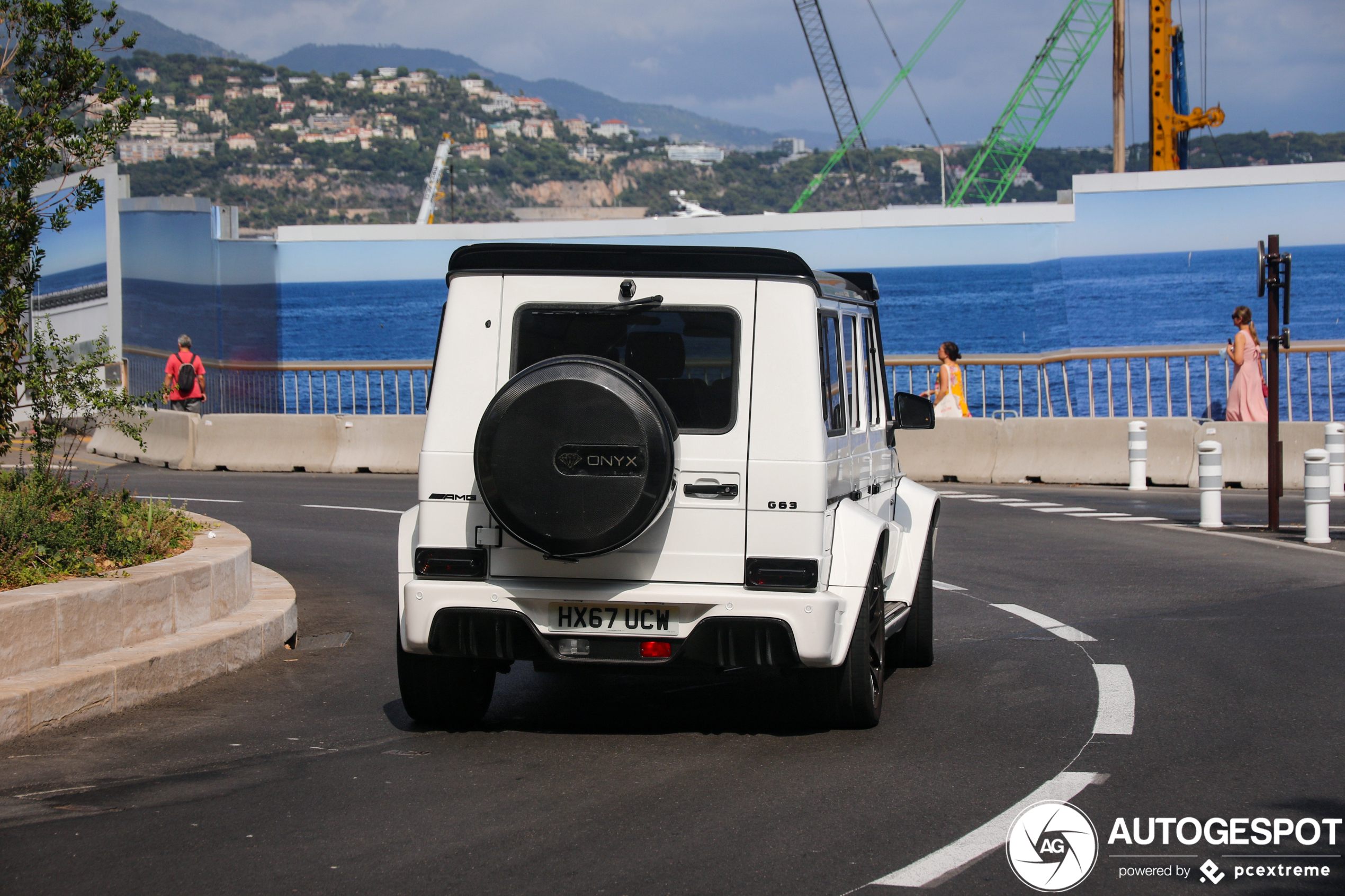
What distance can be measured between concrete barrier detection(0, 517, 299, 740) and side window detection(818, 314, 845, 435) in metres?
3.48

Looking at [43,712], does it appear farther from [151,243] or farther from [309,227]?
[309,227]

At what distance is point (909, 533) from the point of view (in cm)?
776

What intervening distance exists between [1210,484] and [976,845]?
35.7 feet

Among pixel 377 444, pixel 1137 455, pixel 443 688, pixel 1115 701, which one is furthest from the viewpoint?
pixel 377 444

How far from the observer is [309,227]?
62.2m

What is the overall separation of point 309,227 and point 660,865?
6080 cm

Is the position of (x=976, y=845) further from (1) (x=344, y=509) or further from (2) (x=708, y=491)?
(1) (x=344, y=509)

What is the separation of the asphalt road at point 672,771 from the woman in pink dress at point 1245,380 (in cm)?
1085

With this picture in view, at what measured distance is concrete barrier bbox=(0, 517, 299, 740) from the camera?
6.34m

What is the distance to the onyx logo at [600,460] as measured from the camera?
18.3 ft

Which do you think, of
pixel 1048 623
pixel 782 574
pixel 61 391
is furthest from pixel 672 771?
pixel 61 391

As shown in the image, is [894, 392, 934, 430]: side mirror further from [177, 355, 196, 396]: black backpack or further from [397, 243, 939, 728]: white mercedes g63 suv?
[177, 355, 196, 396]: black backpack

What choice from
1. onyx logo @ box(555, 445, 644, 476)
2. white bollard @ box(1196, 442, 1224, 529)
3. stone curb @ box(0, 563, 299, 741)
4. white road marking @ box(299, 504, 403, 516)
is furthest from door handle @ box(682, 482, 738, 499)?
white road marking @ box(299, 504, 403, 516)

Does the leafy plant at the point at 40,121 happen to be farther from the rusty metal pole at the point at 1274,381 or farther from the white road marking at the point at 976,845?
the rusty metal pole at the point at 1274,381
